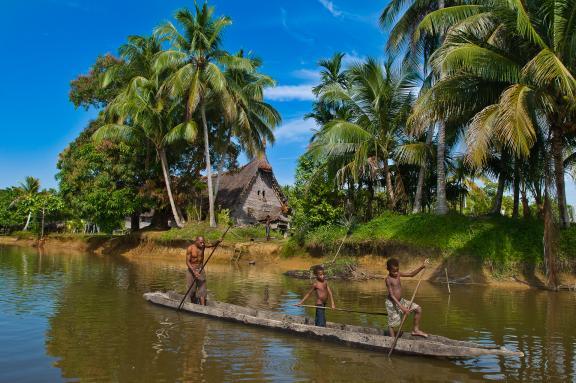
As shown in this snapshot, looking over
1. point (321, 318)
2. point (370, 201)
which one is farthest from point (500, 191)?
point (321, 318)

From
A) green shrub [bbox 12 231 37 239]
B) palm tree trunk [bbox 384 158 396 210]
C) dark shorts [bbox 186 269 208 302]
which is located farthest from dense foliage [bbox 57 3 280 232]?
dark shorts [bbox 186 269 208 302]

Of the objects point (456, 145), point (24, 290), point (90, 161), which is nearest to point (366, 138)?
point (456, 145)

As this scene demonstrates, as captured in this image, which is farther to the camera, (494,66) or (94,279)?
(94,279)

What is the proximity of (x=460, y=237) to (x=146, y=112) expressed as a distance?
1801 cm

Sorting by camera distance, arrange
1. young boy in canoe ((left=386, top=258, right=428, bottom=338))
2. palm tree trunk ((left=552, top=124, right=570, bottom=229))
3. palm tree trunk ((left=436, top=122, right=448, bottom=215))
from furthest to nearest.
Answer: palm tree trunk ((left=436, top=122, right=448, bottom=215))
palm tree trunk ((left=552, top=124, right=570, bottom=229))
young boy in canoe ((left=386, top=258, right=428, bottom=338))

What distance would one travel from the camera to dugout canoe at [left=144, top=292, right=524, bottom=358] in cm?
701

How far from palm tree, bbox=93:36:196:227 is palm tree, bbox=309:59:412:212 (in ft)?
27.0

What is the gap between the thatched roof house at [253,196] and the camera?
3372 centimetres

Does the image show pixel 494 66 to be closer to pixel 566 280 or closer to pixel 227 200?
pixel 566 280

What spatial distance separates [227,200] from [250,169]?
123 inches

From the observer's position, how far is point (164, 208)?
32219 mm

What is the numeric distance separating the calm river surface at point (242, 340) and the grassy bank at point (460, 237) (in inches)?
76.1

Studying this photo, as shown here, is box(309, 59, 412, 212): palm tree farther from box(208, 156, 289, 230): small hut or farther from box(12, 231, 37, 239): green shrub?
box(12, 231, 37, 239): green shrub

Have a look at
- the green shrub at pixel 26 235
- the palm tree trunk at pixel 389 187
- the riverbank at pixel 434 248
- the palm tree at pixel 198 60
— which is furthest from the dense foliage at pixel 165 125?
the green shrub at pixel 26 235
